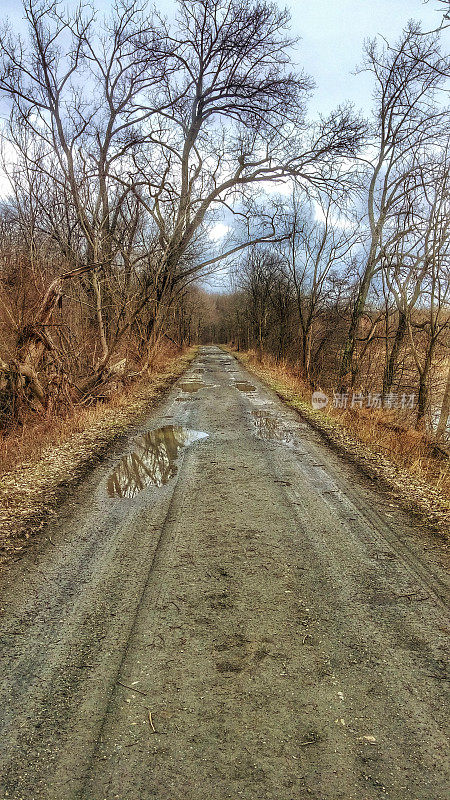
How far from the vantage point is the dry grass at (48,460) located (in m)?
4.62

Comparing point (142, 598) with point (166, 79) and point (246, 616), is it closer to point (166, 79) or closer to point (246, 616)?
point (246, 616)

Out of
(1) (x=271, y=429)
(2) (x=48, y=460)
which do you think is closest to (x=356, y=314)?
(1) (x=271, y=429)

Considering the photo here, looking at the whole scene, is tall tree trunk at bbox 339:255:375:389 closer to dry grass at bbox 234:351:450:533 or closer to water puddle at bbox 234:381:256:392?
dry grass at bbox 234:351:450:533

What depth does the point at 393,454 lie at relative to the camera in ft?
23.6

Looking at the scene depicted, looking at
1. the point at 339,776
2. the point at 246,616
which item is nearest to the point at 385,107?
the point at 246,616

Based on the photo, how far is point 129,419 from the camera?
952cm

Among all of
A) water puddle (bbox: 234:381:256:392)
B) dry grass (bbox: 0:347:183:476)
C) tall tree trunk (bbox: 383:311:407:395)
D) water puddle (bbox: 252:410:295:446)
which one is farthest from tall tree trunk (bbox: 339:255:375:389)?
dry grass (bbox: 0:347:183:476)

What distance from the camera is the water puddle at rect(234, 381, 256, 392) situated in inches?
560

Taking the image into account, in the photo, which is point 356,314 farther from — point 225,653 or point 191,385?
point 225,653

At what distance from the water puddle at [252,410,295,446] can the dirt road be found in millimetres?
2742

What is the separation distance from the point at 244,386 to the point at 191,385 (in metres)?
1.68

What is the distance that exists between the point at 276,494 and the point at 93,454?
2991mm

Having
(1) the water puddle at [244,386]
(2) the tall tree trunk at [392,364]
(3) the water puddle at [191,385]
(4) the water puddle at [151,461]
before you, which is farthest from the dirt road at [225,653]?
(1) the water puddle at [244,386]

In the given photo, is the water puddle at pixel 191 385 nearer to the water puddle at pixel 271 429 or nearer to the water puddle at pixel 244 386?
the water puddle at pixel 244 386
